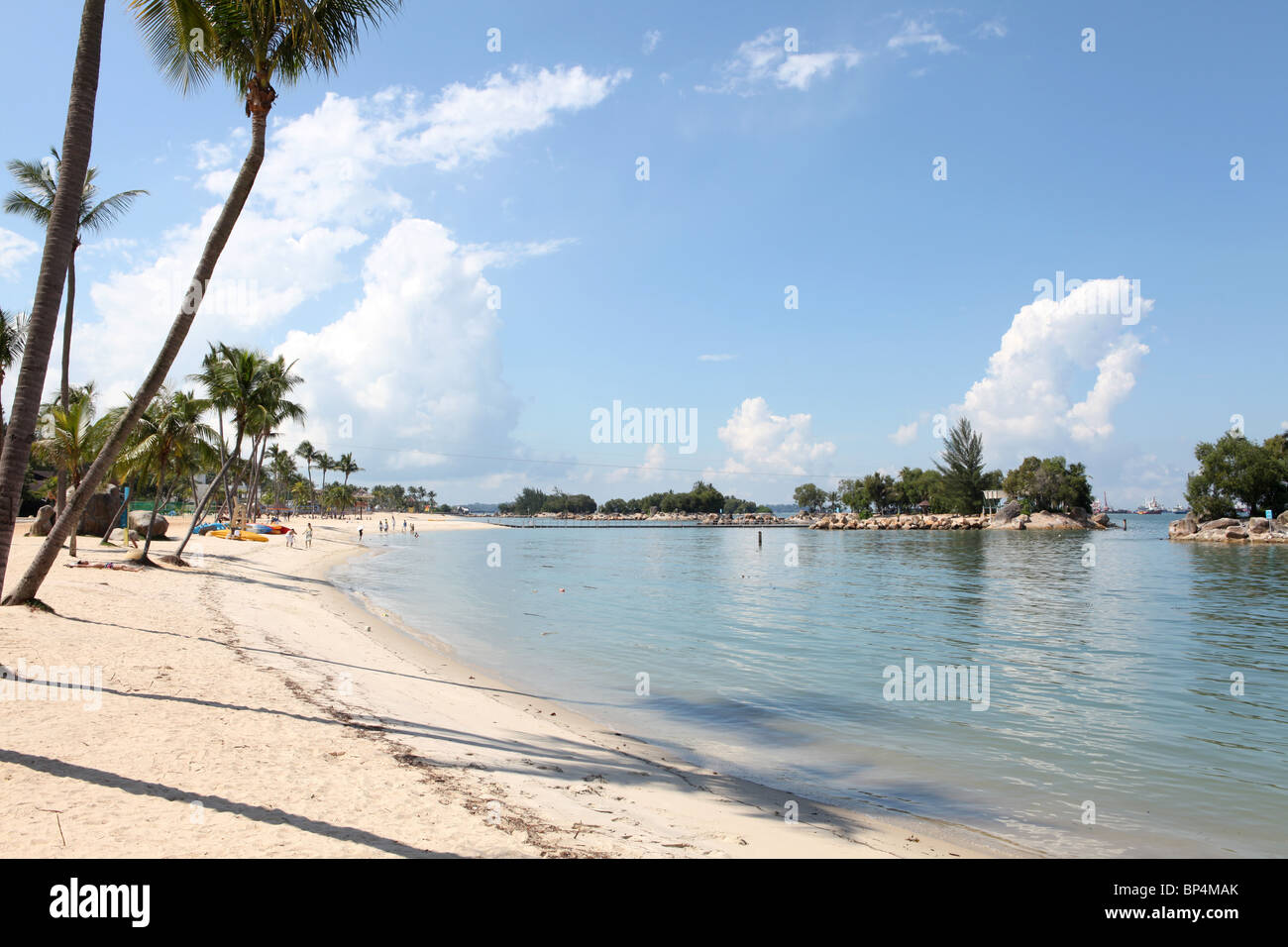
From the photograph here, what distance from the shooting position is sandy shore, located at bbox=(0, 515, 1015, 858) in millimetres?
5324

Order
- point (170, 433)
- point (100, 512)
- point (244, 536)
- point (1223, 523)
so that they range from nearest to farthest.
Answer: point (170, 433)
point (100, 512)
point (244, 536)
point (1223, 523)

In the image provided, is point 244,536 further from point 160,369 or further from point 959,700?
point 959,700

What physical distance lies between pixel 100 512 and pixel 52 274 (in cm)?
3231

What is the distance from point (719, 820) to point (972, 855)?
8.88ft

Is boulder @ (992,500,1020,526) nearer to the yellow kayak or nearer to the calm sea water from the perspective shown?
the calm sea water

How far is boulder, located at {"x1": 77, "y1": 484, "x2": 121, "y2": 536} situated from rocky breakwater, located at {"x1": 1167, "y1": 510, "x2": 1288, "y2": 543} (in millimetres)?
99104

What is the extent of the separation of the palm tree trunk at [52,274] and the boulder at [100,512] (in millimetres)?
30676

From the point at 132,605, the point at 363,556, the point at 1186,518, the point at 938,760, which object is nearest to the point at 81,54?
the point at 132,605

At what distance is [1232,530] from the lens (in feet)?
246
